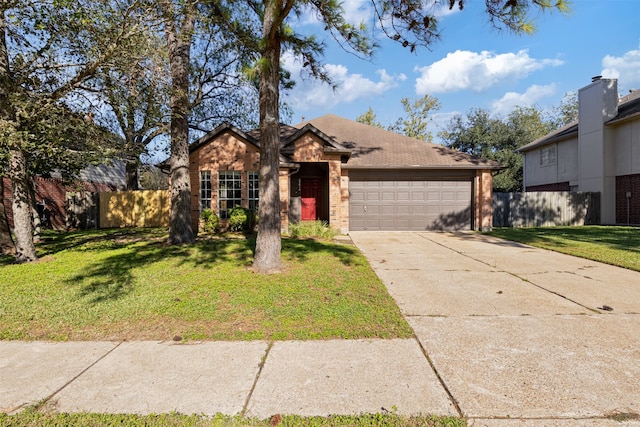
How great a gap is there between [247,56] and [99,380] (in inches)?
315

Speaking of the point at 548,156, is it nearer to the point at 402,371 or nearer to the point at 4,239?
the point at 402,371

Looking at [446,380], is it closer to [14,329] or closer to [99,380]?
[99,380]

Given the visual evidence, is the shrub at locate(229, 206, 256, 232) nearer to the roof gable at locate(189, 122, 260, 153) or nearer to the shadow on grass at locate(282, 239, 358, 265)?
the roof gable at locate(189, 122, 260, 153)

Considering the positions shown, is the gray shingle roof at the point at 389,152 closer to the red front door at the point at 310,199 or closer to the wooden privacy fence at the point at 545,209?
the red front door at the point at 310,199

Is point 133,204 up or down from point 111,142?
down

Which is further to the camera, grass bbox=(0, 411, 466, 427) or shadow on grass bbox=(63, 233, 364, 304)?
shadow on grass bbox=(63, 233, 364, 304)

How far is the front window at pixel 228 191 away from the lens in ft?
43.1

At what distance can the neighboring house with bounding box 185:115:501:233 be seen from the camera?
12.8 meters

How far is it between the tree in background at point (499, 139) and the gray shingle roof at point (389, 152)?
18.5m

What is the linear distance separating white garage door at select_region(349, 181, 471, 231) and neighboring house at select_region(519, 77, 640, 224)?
953 centimetres

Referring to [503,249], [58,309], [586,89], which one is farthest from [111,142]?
[586,89]

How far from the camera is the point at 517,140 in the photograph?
31.7m

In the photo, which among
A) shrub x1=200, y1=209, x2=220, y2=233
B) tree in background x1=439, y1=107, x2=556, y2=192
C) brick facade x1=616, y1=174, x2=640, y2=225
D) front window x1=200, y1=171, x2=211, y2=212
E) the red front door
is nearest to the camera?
shrub x1=200, y1=209, x2=220, y2=233

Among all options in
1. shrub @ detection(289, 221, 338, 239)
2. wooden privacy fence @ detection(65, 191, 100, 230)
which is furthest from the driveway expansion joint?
wooden privacy fence @ detection(65, 191, 100, 230)
